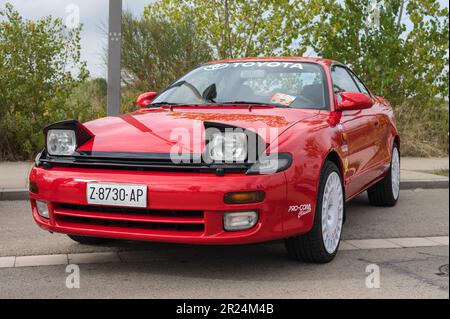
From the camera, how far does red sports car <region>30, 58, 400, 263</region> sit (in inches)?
154

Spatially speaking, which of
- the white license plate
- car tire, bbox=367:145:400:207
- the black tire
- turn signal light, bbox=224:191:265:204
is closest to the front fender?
turn signal light, bbox=224:191:265:204

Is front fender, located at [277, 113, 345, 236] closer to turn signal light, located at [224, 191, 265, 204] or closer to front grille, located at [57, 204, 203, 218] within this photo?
turn signal light, located at [224, 191, 265, 204]

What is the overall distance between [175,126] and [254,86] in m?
1.18

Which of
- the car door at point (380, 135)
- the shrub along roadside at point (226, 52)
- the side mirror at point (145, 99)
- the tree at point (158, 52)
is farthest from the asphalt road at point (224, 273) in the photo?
the tree at point (158, 52)

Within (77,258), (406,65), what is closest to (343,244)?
(77,258)

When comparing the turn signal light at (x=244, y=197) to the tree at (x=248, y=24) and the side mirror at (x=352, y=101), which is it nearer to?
the side mirror at (x=352, y=101)

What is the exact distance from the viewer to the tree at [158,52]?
13.5 metres

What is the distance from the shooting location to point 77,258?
4.82m

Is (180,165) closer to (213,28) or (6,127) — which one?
(6,127)

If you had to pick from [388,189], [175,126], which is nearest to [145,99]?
[175,126]

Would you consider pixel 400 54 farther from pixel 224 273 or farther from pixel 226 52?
pixel 224 273

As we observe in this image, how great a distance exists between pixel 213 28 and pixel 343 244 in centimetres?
852

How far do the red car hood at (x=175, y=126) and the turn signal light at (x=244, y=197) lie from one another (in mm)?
350
